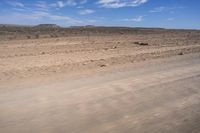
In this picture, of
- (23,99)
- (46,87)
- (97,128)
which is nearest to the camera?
(97,128)

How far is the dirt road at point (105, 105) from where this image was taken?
5.00 metres

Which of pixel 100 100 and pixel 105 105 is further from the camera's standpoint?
pixel 100 100

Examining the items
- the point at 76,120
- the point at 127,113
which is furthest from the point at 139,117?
the point at 76,120

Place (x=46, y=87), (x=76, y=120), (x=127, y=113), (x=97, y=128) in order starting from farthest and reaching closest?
(x=46, y=87) → (x=127, y=113) → (x=76, y=120) → (x=97, y=128)

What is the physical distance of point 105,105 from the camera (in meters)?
6.05

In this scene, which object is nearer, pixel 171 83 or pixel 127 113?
pixel 127 113

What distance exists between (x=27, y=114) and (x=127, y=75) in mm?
4290

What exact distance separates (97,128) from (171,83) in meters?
3.78

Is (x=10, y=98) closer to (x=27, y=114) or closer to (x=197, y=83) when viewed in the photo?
(x=27, y=114)

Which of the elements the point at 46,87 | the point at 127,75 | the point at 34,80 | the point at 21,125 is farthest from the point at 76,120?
the point at 127,75

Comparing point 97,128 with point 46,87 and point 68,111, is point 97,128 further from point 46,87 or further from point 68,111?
point 46,87

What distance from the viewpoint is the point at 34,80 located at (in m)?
8.33

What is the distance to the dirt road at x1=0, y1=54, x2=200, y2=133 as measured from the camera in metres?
5.00

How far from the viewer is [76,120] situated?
5.25 meters
